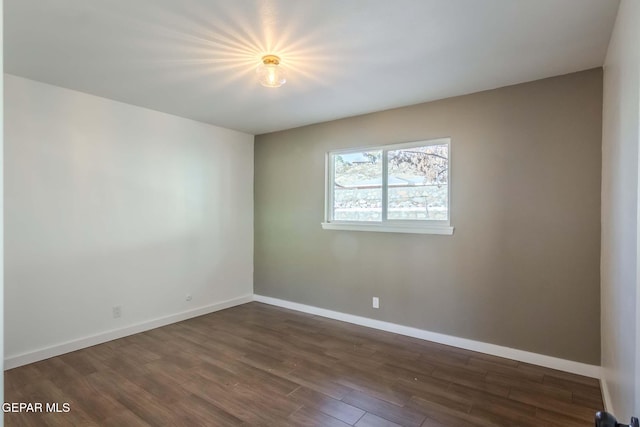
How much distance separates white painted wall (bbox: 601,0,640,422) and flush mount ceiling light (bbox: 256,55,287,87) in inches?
79.9

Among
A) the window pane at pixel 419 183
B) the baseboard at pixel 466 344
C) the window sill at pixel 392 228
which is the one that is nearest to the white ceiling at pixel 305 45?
the window pane at pixel 419 183

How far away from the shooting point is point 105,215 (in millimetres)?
3451

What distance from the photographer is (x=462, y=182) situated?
3.29m

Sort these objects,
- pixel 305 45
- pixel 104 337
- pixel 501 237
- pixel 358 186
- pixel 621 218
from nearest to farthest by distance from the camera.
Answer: pixel 621 218 → pixel 305 45 → pixel 501 237 → pixel 104 337 → pixel 358 186

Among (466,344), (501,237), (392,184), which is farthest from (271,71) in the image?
(466,344)

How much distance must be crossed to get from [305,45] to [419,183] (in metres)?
1.93

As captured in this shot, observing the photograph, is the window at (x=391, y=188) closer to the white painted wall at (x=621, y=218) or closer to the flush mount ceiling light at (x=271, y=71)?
the white painted wall at (x=621, y=218)

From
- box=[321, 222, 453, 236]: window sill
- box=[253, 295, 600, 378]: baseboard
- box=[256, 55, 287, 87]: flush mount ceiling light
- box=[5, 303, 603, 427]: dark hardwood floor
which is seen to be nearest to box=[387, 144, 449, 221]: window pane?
box=[321, 222, 453, 236]: window sill

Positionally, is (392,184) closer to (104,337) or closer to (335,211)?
(335,211)

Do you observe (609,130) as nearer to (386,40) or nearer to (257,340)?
(386,40)

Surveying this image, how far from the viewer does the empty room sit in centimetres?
211

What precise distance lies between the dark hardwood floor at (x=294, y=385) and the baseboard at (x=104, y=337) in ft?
A: 0.26

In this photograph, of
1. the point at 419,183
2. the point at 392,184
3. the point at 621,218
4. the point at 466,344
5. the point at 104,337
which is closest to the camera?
the point at 621,218

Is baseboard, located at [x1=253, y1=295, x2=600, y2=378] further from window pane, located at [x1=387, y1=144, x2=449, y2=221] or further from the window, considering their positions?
window pane, located at [x1=387, y1=144, x2=449, y2=221]
